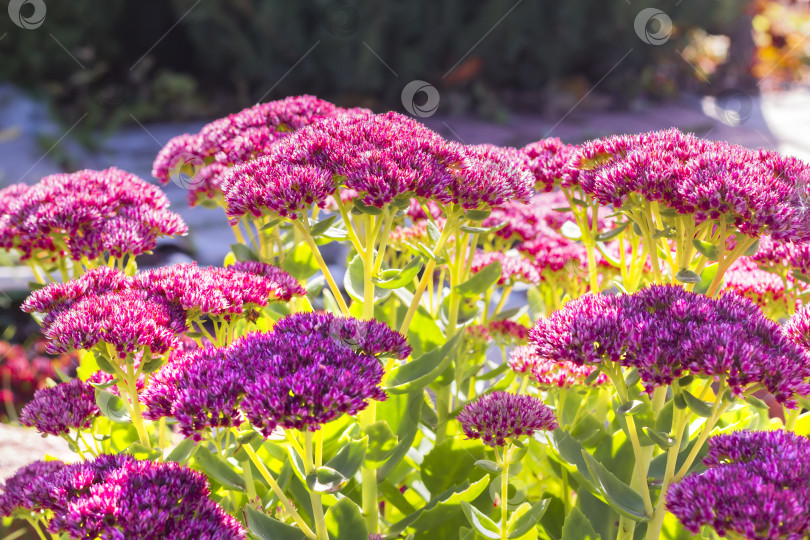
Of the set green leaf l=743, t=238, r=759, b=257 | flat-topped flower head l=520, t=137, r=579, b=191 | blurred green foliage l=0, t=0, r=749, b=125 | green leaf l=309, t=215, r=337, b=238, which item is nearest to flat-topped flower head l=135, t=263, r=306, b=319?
green leaf l=309, t=215, r=337, b=238

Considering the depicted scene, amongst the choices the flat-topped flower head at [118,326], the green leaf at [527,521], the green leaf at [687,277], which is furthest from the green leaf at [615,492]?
the flat-topped flower head at [118,326]

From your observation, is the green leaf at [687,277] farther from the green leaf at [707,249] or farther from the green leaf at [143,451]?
the green leaf at [143,451]

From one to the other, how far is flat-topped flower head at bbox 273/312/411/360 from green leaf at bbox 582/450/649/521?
15.2 inches

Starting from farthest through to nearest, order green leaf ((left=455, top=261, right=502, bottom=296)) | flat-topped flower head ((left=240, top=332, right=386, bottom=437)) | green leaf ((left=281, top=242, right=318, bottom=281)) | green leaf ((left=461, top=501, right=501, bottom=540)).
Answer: green leaf ((left=281, top=242, right=318, bottom=281)) < green leaf ((left=455, top=261, right=502, bottom=296)) < green leaf ((left=461, top=501, right=501, bottom=540)) < flat-topped flower head ((left=240, top=332, right=386, bottom=437))

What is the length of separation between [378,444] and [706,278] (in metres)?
0.88

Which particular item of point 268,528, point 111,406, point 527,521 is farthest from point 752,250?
point 111,406

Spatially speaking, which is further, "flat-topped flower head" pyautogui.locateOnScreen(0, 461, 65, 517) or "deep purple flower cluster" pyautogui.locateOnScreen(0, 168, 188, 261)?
"deep purple flower cluster" pyautogui.locateOnScreen(0, 168, 188, 261)

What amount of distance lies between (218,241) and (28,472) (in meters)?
4.72

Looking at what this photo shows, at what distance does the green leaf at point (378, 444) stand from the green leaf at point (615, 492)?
1.28ft

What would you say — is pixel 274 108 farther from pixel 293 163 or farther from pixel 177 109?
pixel 177 109

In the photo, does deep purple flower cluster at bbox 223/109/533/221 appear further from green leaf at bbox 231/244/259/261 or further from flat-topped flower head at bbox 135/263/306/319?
green leaf at bbox 231/244/259/261

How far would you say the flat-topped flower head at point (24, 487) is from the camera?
146cm

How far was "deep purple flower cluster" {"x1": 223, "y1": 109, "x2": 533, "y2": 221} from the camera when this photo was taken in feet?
4.76

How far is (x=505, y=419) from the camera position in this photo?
145 cm
